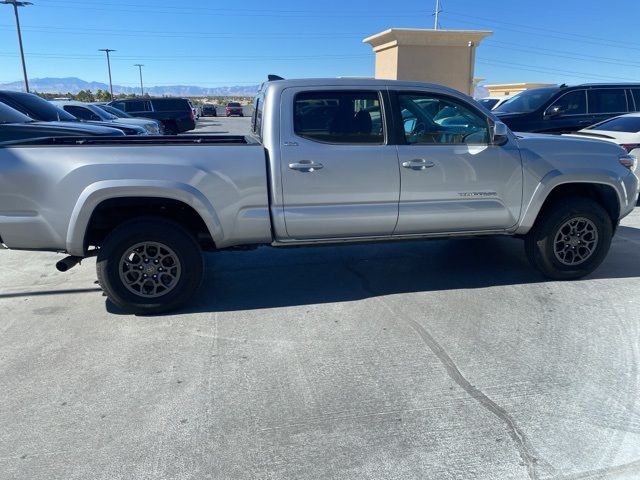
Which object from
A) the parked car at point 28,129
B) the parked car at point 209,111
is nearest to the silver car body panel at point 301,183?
the parked car at point 28,129

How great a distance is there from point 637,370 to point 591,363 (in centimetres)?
28

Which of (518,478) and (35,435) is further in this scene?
(35,435)

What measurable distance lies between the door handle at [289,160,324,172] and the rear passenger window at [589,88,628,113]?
866cm

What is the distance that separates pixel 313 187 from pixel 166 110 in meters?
20.3

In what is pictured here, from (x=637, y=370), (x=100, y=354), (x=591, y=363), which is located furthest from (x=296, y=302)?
(x=637, y=370)

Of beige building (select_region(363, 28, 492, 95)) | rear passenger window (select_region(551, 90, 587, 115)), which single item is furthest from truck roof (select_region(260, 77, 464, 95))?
beige building (select_region(363, 28, 492, 95))

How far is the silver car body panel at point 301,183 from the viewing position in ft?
12.5

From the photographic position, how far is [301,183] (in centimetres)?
418

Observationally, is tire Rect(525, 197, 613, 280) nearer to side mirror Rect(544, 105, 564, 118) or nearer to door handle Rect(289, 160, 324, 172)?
door handle Rect(289, 160, 324, 172)

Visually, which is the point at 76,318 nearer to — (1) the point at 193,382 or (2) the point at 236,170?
(1) the point at 193,382

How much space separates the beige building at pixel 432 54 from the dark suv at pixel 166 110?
Result: 992 centimetres

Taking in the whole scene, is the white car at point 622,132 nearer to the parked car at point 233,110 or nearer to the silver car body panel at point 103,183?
the silver car body panel at point 103,183

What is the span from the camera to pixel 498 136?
14.8 ft

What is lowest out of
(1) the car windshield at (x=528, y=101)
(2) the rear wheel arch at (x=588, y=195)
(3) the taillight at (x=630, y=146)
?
(2) the rear wheel arch at (x=588, y=195)
